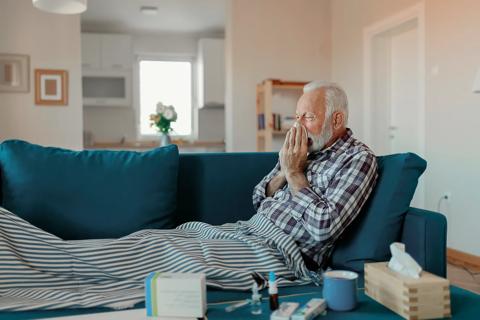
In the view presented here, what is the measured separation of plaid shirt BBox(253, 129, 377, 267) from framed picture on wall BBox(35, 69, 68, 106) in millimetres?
4065

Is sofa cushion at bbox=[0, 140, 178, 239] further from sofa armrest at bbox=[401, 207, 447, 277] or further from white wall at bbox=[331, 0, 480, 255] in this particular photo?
Answer: white wall at bbox=[331, 0, 480, 255]

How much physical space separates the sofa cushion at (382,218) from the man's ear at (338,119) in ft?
0.88

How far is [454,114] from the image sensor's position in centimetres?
394

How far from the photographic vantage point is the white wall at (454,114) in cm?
376

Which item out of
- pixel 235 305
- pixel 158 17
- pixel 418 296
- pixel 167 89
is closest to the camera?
pixel 418 296

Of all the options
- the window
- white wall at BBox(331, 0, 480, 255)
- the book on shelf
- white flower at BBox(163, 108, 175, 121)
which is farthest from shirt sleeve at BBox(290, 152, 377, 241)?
the window

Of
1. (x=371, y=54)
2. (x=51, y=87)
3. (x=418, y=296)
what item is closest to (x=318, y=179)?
(x=418, y=296)

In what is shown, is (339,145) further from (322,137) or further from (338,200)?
(338,200)

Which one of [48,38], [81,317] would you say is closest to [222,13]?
[48,38]

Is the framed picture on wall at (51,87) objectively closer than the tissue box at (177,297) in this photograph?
No

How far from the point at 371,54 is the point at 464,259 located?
2246mm

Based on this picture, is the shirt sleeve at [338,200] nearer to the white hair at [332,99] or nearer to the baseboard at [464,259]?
the white hair at [332,99]

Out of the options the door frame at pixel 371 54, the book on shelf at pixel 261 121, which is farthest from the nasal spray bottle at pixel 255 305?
the book on shelf at pixel 261 121

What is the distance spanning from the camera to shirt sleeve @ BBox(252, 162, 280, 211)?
205 cm
